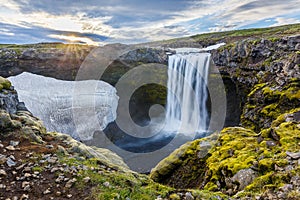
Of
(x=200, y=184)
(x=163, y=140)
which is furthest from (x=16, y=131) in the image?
(x=163, y=140)

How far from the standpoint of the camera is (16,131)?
880cm

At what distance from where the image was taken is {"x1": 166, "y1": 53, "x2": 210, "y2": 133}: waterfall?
33344 mm

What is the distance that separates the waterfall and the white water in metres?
10.1

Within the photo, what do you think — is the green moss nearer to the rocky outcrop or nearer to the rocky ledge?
the rocky ledge

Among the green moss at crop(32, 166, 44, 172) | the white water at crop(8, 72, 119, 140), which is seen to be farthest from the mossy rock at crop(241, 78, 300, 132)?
the white water at crop(8, 72, 119, 140)

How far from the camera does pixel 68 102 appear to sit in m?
33.3

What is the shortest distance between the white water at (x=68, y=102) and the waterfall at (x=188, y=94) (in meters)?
10.1

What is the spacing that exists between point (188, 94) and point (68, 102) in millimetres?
18641

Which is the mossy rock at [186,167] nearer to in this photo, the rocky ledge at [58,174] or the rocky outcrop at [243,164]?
the rocky outcrop at [243,164]

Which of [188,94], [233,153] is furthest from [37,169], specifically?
[188,94]

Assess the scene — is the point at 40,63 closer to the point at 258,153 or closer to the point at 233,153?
the point at 233,153

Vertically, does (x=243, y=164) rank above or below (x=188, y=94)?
below

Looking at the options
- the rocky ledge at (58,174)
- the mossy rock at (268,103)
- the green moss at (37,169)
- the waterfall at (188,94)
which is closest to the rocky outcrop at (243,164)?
the rocky ledge at (58,174)

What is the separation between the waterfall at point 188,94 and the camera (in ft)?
109
